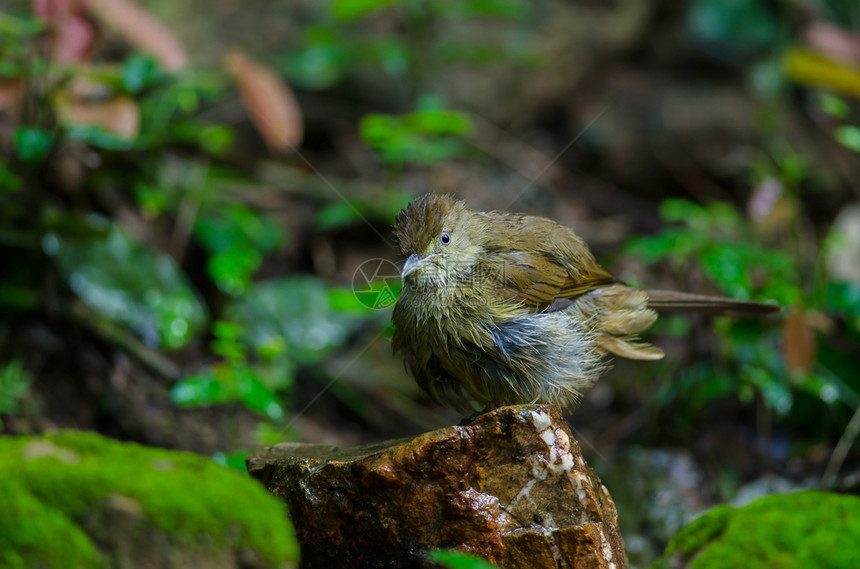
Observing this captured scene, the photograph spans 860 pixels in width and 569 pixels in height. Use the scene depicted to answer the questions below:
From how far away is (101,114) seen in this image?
14.4 feet

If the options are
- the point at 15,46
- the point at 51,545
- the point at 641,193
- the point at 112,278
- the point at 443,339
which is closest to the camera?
the point at 51,545

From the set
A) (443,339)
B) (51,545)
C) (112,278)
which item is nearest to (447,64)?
(112,278)

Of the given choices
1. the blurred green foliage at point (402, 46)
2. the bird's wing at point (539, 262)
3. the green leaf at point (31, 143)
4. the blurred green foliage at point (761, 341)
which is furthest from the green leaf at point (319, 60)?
the bird's wing at point (539, 262)

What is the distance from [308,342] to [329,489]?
3292mm

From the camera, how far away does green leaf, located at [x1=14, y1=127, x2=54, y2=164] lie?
4172 mm

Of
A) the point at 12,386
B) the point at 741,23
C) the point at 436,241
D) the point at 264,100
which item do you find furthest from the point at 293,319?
the point at 741,23

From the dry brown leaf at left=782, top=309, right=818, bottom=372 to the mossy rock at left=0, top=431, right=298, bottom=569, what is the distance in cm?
317

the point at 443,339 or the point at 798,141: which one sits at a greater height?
the point at 443,339

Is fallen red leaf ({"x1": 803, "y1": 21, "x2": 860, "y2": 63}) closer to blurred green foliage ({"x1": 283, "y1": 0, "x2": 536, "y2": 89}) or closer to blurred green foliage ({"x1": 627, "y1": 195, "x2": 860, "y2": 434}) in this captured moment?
blurred green foliage ({"x1": 627, "y1": 195, "x2": 860, "y2": 434})

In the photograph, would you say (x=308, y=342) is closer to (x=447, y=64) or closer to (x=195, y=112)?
(x=195, y=112)

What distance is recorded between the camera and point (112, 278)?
5.04 meters

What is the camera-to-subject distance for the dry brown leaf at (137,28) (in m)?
4.70

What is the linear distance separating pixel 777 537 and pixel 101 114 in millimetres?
3883

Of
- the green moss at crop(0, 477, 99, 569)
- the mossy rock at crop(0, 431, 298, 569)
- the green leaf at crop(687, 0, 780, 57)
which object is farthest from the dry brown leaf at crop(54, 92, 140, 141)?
the green leaf at crop(687, 0, 780, 57)
